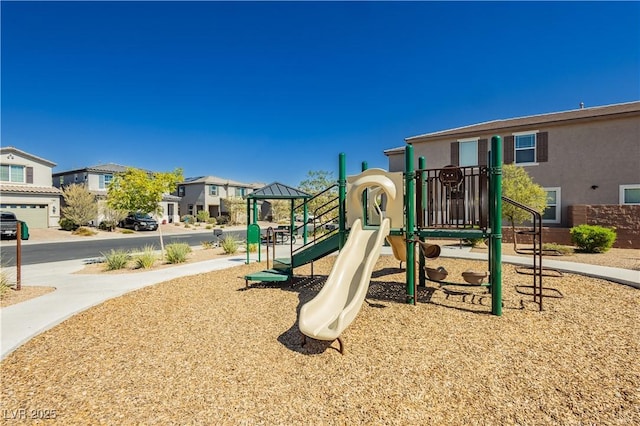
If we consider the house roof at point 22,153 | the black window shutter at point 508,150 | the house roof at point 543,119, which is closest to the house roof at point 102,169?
the house roof at point 22,153

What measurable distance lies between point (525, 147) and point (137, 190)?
750 inches

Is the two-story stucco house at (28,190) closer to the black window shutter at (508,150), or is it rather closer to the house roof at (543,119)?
the house roof at (543,119)

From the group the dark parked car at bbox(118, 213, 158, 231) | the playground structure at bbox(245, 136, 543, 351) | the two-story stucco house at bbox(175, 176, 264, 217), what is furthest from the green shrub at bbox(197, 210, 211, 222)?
the playground structure at bbox(245, 136, 543, 351)

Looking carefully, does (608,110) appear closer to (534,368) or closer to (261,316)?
(534,368)

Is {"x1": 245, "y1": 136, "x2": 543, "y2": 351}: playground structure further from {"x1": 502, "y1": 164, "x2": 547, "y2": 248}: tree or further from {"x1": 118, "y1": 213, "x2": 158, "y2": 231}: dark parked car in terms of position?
{"x1": 118, "y1": 213, "x2": 158, "y2": 231}: dark parked car

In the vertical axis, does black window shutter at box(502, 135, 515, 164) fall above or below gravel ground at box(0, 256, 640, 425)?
above

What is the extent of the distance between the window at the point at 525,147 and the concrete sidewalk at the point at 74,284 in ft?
25.7

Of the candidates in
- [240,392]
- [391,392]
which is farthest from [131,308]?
[391,392]

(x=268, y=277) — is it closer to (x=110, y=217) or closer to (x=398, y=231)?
(x=398, y=231)

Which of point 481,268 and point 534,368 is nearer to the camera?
point 534,368

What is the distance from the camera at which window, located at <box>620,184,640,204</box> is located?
578 inches

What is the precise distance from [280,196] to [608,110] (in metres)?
16.9

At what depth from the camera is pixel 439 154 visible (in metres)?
19.2

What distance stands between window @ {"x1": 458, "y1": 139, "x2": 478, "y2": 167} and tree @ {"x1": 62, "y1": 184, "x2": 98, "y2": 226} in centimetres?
3081
